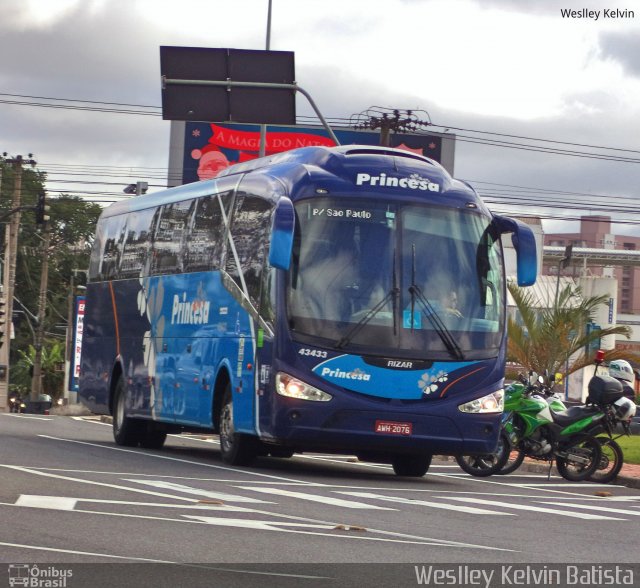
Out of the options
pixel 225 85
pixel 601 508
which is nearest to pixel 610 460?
pixel 601 508

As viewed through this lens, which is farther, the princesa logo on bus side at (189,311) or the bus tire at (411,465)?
the princesa logo on bus side at (189,311)

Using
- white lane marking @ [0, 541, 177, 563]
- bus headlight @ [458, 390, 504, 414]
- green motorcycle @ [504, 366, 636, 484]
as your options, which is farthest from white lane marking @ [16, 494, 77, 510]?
green motorcycle @ [504, 366, 636, 484]

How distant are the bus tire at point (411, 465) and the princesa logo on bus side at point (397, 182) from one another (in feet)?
11.7

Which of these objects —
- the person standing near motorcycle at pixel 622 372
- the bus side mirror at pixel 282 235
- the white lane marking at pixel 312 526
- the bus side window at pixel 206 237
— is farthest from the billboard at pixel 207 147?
the white lane marking at pixel 312 526

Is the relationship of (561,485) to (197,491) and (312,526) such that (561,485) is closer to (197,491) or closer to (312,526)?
(197,491)

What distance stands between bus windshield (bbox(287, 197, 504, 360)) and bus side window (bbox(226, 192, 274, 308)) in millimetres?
775

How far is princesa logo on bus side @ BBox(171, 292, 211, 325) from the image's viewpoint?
20.4 metres

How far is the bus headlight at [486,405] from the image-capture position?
712 inches

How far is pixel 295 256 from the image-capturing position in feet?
58.4

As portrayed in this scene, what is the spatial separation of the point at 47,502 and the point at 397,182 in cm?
703

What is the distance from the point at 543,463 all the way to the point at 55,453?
7764mm

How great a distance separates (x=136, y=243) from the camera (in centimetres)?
2391
